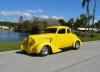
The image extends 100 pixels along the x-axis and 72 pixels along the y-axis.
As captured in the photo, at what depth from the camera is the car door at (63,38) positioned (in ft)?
52.3

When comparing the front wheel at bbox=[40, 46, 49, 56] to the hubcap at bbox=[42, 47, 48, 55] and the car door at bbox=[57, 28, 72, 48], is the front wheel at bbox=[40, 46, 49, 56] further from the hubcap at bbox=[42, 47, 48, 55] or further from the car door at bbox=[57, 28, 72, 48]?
the car door at bbox=[57, 28, 72, 48]

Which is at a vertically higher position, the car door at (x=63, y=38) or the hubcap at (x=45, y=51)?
the car door at (x=63, y=38)

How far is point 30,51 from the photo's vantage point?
14.5m

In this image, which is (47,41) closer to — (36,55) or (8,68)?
(36,55)

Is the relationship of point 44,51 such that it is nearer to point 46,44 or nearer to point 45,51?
point 45,51

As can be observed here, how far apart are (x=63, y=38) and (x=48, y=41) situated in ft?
5.32

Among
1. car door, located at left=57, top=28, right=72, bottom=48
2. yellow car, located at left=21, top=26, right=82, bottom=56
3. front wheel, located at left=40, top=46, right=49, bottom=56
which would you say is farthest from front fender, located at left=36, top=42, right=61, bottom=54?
car door, located at left=57, top=28, right=72, bottom=48

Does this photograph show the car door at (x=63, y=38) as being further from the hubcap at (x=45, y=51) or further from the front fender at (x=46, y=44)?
the hubcap at (x=45, y=51)

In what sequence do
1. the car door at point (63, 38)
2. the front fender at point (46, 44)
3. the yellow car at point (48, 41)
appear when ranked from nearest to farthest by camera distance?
1. the front fender at point (46, 44)
2. the yellow car at point (48, 41)
3. the car door at point (63, 38)

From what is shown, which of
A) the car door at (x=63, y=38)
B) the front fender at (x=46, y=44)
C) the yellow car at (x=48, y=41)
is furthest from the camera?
the car door at (x=63, y=38)

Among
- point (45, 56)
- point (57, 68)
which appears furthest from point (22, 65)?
point (45, 56)

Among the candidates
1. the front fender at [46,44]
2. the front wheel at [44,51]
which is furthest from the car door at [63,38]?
the front wheel at [44,51]

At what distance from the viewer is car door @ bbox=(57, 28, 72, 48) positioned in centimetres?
1595

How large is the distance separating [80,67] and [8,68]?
301 cm
